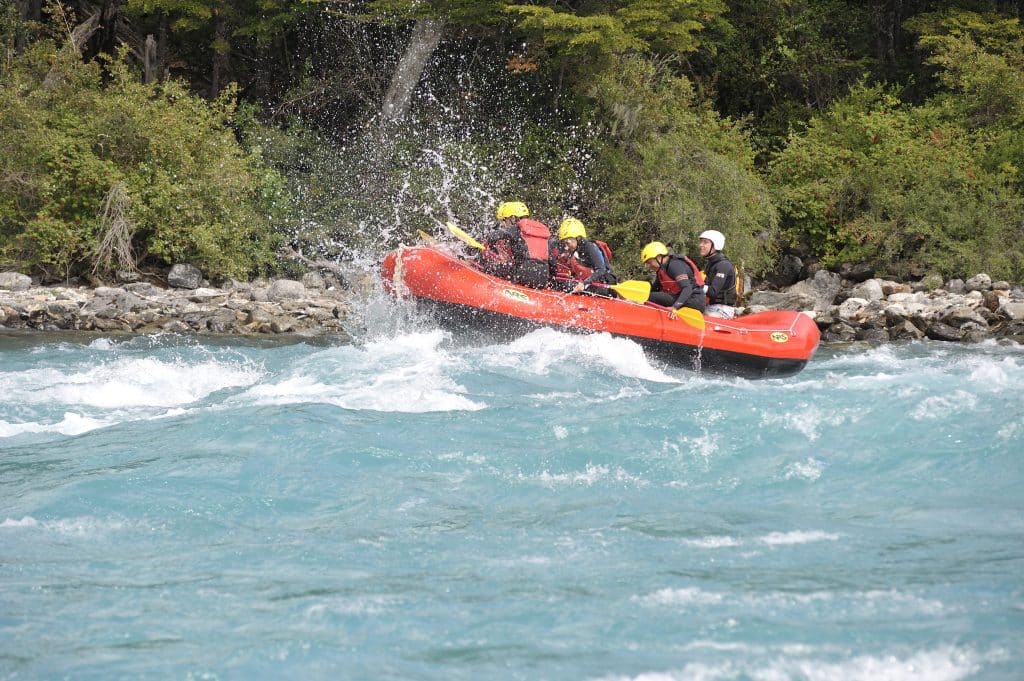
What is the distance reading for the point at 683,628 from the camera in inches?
166

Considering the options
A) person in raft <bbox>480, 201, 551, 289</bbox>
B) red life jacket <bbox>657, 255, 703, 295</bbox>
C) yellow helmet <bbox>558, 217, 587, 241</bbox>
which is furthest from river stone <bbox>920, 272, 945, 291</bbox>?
person in raft <bbox>480, 201, 551, 289</bbox>

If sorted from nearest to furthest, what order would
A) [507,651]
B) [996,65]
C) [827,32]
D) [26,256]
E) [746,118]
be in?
1. [507,651]
2. [26,256]
3. [996,65]
4. [746,118]
5. [827,32]

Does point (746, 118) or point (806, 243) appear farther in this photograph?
point (746, 118)

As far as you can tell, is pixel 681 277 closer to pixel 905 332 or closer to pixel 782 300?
pixel 905 332

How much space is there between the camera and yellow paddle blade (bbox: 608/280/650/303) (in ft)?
32.6

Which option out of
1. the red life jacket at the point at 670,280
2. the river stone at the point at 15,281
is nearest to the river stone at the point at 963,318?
the red life jacket at the point at 670,280

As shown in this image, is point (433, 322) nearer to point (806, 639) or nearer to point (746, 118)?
point (806, 639)

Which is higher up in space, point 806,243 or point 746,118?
point 746,118

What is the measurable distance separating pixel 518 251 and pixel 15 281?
750 centimetres

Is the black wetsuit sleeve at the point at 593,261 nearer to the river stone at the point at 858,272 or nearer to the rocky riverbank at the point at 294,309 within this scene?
the rocky riverbank at the point at 294,309

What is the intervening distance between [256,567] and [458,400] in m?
3.53

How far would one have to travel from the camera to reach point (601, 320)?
988cm

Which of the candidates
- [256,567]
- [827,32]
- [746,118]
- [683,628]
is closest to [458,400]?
[256,567]

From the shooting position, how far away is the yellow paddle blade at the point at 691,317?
965cm
